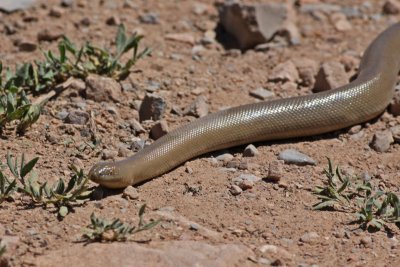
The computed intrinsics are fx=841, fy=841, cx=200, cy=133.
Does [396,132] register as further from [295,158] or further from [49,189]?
[49,189]

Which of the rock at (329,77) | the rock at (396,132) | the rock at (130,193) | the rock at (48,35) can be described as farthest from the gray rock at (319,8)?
the rock at (130,193)

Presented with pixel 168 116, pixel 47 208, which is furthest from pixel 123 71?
pixel 47 208

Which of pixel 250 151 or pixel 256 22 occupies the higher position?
pixel 256 22

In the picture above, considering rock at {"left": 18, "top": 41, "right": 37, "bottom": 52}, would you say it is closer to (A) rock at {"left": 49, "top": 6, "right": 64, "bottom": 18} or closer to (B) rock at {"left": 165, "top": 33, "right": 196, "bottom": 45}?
(A) rock at {"left": 49, "top": 6, "right": 64, "bottom": 18}

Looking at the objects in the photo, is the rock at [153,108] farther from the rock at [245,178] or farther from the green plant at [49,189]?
the green plant at [49,189]

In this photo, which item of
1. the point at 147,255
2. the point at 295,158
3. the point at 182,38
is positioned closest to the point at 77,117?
the point at 295,158

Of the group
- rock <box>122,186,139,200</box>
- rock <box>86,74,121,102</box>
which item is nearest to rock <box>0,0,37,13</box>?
rock <box>86,74,121,102</box>
